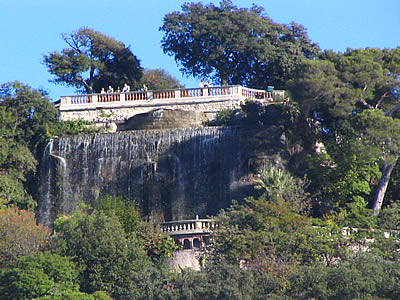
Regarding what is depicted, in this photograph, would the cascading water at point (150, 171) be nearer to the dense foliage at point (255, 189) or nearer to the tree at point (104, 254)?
the dense foliage at point (255, 189)

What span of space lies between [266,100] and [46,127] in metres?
13.1

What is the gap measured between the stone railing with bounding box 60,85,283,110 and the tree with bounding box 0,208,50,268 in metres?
16.2

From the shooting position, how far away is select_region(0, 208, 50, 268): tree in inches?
Answer: 2283

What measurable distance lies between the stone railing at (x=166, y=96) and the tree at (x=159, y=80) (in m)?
11.8

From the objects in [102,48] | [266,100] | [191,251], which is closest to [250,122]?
[266,100]

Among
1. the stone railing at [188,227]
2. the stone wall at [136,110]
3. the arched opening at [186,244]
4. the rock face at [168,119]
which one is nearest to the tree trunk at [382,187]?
the stone railing at [188,227]

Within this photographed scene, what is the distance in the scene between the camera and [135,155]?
68188 millimetres

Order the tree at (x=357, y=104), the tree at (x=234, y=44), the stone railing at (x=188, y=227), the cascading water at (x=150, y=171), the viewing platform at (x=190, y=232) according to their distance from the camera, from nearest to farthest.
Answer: the viewing platform at (x=190, y=232), the stone railing at (x=188, y=227), the tree at (x=357, y=104), the cascading water at (x=150, y=171), the tree at (x=234, y=44)

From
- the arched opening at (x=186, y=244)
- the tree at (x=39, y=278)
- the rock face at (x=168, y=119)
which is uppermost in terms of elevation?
the rock face at (x=168, y=119)

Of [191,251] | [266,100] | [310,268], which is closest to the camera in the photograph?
[310,268]

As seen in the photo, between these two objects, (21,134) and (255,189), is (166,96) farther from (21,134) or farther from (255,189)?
(255,189)

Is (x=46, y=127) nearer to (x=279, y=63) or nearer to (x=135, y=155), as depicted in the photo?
(x=135, y=155)

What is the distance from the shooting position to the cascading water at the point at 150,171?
66.1 m

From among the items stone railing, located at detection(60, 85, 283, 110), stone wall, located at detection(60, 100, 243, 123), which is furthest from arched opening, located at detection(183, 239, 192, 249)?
stone railing, located at detection(60, 85, 283, 110)
